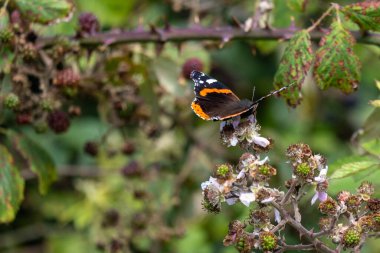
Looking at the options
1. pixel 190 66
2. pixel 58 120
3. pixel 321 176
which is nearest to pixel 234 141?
pixel 321 176

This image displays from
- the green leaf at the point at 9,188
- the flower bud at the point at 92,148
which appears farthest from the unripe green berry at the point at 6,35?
the flower bud at the point at 92,148

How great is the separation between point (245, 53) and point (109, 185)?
1421 mm

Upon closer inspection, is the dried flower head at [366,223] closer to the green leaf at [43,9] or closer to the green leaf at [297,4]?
the green leaf at [297,4]

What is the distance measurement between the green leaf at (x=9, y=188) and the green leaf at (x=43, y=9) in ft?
1.83

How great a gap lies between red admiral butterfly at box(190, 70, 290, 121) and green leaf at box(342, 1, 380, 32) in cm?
51

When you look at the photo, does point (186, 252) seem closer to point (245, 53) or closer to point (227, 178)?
point (245, 53)

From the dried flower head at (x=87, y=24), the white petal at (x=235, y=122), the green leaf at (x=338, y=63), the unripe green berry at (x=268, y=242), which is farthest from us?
the dried flower head at (x=87, y=24)

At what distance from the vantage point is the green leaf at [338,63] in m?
2.47

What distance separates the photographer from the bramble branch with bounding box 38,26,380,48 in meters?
2.80

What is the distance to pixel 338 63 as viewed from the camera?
2475 mm

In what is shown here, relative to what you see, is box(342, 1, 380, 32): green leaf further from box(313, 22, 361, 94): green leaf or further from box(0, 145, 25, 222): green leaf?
box(0, 145, 25, 222): green leaf

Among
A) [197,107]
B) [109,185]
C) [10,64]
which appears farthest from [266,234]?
[109,185]

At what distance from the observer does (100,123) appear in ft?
14.1

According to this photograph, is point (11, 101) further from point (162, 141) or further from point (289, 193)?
point (162, 141)
